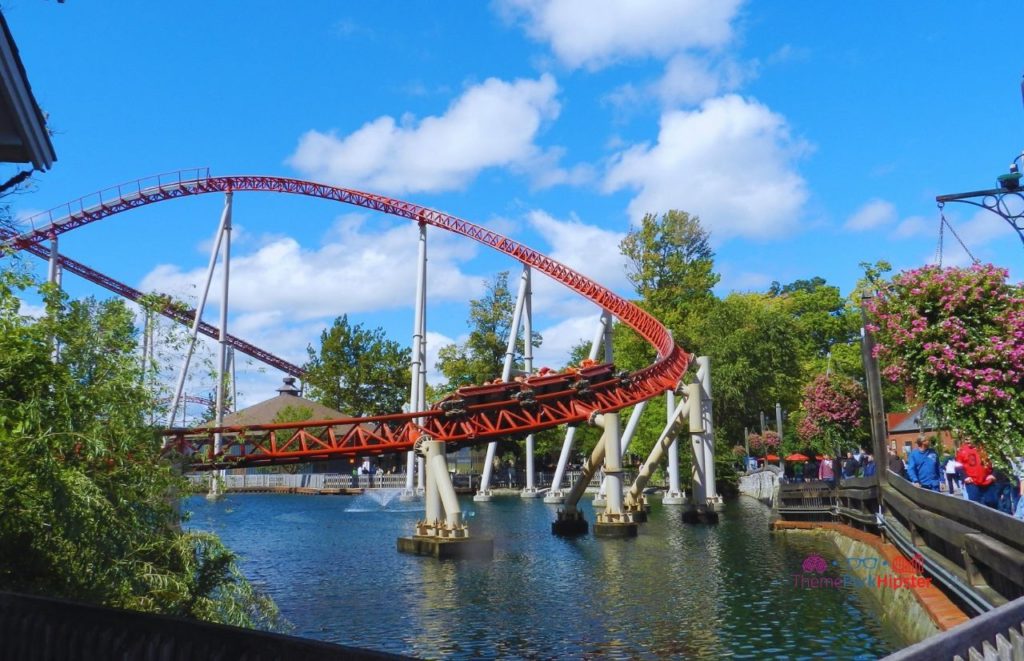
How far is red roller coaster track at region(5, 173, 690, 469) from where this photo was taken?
2489 cm

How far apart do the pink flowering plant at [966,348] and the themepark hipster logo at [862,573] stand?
9.54ft

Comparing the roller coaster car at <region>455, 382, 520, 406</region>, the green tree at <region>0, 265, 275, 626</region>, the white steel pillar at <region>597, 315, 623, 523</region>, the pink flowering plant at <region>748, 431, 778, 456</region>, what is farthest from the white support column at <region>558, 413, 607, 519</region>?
the pink flowering plant at <region>748, 431, 778, 456</region>

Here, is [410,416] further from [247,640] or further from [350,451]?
[247,640]

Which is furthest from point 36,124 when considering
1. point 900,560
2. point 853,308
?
point 853,308

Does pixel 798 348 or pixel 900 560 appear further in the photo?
pixel 798 348

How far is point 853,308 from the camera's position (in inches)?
2911

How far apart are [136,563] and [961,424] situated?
13.1 m

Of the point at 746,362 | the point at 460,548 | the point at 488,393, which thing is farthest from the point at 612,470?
the point at 746,362

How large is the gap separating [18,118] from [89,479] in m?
3.69

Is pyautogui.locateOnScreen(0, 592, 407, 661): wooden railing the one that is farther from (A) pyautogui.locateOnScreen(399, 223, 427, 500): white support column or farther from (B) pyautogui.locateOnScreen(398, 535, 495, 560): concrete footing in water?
(A) pyautogui.locateOnScreen(399, 223, 427, 500): white support column

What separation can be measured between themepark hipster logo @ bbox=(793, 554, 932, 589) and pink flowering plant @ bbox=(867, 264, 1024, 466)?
2.91m

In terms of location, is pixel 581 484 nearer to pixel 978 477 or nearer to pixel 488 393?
pixel 488 393

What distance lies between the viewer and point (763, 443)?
5716cm

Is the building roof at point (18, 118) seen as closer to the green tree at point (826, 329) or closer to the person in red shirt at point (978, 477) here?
the person in red shirt at point (978, 477)
